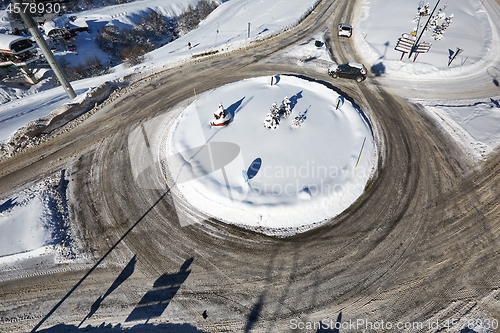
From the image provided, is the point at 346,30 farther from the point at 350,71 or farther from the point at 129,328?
the point at 129,328

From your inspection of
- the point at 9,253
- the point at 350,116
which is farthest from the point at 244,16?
the point at 9,253

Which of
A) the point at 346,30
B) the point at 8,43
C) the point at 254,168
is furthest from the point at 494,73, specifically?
the point at 8,43

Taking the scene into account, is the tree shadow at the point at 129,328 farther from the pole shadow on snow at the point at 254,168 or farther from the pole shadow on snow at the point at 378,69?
the pole shadow on snow at the point at 378,69

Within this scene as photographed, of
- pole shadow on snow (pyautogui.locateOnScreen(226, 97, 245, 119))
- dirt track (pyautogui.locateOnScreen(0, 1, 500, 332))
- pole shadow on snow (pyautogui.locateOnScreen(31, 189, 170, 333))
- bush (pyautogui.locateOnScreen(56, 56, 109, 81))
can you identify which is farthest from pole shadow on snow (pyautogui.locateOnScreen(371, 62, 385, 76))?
bush (pyautogui.locateOnScreen(56, 56, 109, 81))

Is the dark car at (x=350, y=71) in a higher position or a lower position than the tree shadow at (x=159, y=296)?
higher

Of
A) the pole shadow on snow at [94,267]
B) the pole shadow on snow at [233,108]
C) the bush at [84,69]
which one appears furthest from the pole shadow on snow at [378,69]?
the bush at [84,69]

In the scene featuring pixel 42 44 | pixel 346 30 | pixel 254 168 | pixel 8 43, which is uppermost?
pixel 8 43

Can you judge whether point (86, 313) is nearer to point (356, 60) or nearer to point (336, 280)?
point (336, 280)
